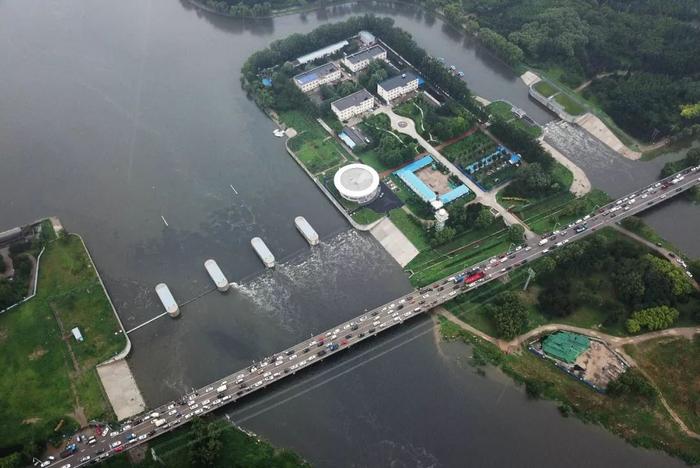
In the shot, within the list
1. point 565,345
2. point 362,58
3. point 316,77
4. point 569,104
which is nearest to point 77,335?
point 565,345

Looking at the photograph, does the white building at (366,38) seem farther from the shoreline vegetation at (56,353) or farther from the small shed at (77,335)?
the small shed at (77,335)

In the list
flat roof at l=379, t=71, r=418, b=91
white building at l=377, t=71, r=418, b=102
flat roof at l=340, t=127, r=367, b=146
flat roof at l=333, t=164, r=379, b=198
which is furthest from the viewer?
flat roof at l=379, t=71, r=418, b=91

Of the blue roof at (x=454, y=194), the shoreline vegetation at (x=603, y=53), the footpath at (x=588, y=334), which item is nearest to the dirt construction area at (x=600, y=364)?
the footpath at (x=588, y=334)

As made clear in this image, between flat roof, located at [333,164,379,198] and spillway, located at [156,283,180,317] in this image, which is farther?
flat roof, located at [333,164,379,198]

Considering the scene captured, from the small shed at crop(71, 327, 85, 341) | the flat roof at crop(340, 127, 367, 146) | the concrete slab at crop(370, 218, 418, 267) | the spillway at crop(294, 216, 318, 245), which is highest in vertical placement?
the flat roof at crop(340, 127, 367, 146)

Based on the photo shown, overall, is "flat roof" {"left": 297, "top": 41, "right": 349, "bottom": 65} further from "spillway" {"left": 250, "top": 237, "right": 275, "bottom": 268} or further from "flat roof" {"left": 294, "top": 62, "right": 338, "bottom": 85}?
"spillway" {"left": 250, "top": 237, "right": 275, "bottom": 268}

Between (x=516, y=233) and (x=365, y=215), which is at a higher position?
(x=365, y=215)

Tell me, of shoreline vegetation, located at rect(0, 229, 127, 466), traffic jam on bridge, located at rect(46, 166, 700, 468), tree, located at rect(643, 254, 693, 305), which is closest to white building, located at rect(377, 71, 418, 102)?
traffic jam on bridge, located at rect(46, 166, 700, 468)

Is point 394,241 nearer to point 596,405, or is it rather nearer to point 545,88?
point 596,405
